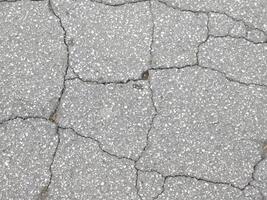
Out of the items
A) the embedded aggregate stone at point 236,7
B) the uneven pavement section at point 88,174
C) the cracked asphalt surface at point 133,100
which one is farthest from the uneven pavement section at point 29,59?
the embedded aggregate stone at point 236,7

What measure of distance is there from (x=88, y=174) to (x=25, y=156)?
0.49m

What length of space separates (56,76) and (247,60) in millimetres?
1535

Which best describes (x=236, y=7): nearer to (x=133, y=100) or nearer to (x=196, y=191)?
(x=133, y=100)

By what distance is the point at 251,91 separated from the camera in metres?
3.58

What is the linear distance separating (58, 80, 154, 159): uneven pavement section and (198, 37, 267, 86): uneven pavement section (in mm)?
579

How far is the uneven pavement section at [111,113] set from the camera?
11.3 ft

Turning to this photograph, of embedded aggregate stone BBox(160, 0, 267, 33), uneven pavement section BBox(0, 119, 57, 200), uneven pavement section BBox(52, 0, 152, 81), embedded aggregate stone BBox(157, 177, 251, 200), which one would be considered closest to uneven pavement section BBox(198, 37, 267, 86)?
embedded aggregate stone BBox(160, 0, 267, 33)

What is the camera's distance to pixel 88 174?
339cm

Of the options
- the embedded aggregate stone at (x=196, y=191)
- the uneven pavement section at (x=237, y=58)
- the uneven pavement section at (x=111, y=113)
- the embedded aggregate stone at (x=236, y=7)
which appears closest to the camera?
the embedded aggregate stone at (x=196, y=191)

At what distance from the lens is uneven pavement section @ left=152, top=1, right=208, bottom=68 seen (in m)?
3.66

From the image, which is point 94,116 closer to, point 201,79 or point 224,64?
point 201,79

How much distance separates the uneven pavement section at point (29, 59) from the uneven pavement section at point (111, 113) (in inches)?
6.0

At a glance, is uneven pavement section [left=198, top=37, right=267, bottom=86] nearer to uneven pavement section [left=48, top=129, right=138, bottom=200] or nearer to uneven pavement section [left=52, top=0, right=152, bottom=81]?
uneven pavement section [left=52, top=0, right=152, bottom=81]

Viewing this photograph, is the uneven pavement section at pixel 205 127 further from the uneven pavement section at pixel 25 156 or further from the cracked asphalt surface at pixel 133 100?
the uneven pavement section at pixel 25 156
